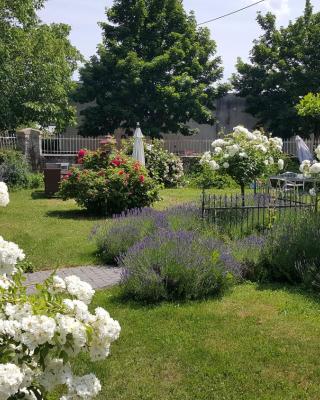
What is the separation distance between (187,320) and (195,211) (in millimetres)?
3327

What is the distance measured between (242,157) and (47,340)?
8.13m

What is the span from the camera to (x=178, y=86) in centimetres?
2553

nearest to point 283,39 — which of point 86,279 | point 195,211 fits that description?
point 195,211

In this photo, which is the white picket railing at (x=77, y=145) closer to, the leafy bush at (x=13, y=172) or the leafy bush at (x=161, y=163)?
the leafy bush at (x=13, y=172)

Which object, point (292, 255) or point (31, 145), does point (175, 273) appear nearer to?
point (292, 255)

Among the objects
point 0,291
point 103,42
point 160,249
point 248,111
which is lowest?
point 160,249

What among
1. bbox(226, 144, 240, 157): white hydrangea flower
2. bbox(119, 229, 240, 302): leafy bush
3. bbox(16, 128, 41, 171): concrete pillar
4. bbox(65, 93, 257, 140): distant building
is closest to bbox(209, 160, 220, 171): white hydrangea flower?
bbox(226, 144, 240, 157): white hydrangea flower

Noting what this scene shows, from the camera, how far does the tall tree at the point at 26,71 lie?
19906 millimetres

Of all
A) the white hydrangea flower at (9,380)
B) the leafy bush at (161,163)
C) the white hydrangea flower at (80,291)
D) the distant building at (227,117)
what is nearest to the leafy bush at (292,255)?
the white hydrangea flower at (80,291)

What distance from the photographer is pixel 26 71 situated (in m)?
21.0

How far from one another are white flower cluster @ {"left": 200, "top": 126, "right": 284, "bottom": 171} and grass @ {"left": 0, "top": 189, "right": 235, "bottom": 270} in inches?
107

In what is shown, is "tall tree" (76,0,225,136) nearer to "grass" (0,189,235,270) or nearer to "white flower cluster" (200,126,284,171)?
"grass" (0,189,235,270)

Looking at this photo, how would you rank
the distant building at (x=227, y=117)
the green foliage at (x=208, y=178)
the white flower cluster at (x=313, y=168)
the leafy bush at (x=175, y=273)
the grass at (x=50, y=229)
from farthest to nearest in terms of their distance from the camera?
the distant building at (x=227, y=117) → the green foliage at (x=208, y=178) → the grass at (x=50, y=229) → the white flower cluster at (x=313, y=168) → the leafy bush at (x=175, y=273)

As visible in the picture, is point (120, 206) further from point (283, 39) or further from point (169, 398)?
point (283, 39)
